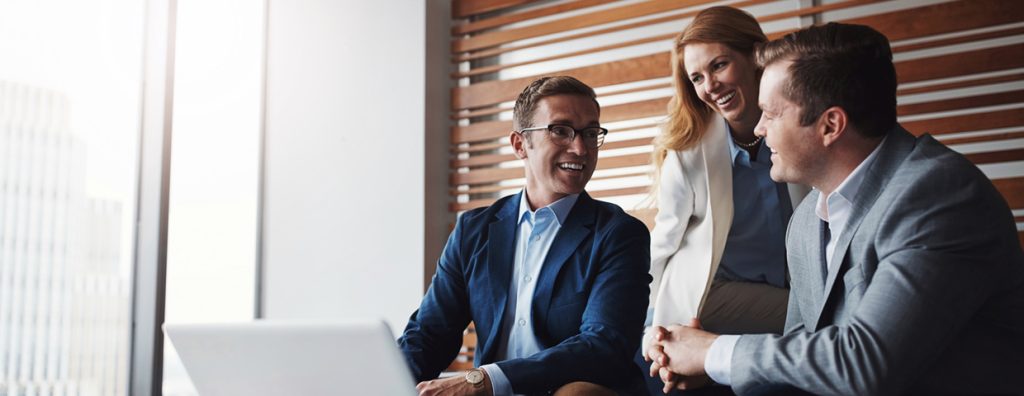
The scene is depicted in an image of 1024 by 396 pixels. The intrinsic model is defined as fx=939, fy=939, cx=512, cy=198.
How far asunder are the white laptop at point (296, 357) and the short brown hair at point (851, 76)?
0.83m

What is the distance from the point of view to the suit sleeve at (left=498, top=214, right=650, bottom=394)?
5.96ft

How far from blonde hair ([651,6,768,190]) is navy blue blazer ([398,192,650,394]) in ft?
2.14

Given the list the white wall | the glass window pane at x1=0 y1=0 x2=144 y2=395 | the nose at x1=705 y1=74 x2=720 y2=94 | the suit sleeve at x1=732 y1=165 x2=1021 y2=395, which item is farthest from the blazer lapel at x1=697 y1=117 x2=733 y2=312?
the glass window pane at x1=0 y1=0 x2=144 y2=395

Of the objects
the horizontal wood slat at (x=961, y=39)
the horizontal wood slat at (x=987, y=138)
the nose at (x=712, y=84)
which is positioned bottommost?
the horizontal wood slat at (x=987, y=138)

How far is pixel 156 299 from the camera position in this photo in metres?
3.77

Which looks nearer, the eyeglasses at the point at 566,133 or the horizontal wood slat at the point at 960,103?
the eyeglasses at the point at 566,133

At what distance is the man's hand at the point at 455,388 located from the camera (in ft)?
5.77

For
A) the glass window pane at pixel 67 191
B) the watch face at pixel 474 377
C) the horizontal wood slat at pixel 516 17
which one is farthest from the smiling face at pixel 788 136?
the glass window pane at pixel 67 191

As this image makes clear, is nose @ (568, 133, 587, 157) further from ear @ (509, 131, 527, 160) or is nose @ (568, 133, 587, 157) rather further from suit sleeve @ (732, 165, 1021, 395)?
suit sleeve @ (732, 165, 1021, 395)

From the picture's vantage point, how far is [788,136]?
166cm

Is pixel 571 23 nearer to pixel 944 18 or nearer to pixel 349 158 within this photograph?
pixel 349 158

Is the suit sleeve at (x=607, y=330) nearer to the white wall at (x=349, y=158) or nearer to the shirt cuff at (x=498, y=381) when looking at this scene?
the shirt cuff at (x=498, y=381)

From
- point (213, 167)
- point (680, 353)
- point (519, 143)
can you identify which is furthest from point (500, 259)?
point (213, 167)

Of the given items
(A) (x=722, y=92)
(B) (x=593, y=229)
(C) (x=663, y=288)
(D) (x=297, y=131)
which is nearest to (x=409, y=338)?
(B) (x=593, y=229)
